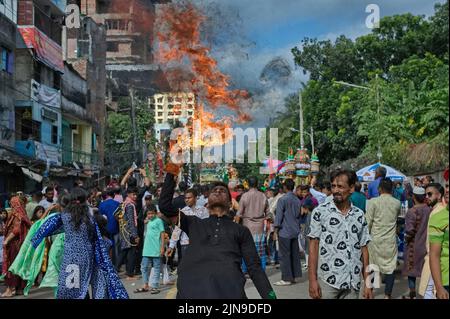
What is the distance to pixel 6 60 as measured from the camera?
25484 millimetres

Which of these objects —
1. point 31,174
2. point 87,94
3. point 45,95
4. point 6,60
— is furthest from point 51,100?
point 87,94

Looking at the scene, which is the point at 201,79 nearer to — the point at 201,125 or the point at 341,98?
the point at 201,125

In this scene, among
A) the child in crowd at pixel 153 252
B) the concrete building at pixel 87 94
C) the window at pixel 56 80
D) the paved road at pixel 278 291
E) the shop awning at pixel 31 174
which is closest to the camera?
the paved road at pixel 278 291

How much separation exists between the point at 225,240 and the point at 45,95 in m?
26.1

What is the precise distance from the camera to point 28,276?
999 cm

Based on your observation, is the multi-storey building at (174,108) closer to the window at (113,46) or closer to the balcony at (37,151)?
the balcony at (37,151)

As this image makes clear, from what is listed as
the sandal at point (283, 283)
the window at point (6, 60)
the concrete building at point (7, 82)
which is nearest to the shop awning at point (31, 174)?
the concrete building at point (7, 82)

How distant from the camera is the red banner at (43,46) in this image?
27.2 metres

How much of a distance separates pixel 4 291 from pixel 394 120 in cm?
1972

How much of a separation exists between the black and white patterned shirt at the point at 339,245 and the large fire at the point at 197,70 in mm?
15381

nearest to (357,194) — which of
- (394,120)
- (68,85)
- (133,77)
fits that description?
(394,120)

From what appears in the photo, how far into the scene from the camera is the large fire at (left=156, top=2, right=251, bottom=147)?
21391 mm

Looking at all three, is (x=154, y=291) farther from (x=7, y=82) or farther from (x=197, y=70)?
(x=7, y=82)
